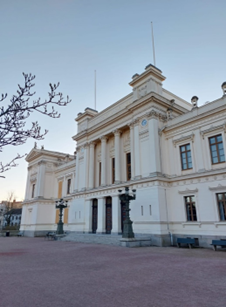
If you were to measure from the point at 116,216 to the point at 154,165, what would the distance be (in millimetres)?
6805

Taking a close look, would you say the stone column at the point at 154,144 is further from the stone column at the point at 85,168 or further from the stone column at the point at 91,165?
the stone column at the point at 85,168

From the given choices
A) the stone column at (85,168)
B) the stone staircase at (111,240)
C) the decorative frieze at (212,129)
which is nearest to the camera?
the stone staircase at (111,240)

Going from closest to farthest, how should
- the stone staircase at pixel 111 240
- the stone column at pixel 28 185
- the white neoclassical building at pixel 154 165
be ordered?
1. the stone staircase at pixel 111 240
2. the white neoclassical building at pixel 154 165
3. the stone column at pixel 28 185

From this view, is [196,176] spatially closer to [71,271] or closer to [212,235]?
[212,235]

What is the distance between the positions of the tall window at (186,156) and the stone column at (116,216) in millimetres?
7486

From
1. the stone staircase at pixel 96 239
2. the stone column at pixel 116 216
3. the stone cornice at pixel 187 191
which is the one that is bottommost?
the stone staircase at pixel 96 239

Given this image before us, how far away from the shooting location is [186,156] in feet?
62.7

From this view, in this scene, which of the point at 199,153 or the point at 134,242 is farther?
the point at 199,153

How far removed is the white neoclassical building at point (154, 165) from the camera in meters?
17.1

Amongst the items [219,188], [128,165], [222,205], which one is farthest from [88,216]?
[219,188]

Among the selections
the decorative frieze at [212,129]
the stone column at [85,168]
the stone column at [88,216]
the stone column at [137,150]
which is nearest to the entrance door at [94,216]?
the stone column at [88,216]

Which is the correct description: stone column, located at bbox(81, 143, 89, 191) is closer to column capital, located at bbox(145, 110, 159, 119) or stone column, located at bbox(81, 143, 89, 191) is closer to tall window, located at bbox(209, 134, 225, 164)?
column capital, located at bbox(145, 110, 159, 119)

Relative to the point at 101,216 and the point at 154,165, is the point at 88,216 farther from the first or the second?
the point at 154,165

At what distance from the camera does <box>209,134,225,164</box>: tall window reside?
1682cm
